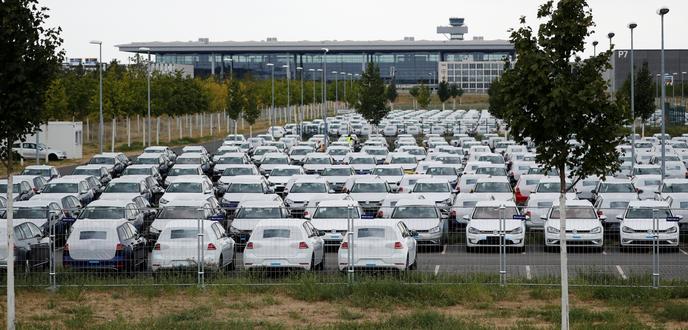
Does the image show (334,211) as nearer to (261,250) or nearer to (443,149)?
(261,250)

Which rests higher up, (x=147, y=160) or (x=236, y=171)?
(x=147, y=160)

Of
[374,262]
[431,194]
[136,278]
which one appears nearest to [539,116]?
[374,262]

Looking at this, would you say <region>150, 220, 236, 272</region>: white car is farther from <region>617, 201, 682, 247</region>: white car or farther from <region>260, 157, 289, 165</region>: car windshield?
<region>260, 157, 289, 165</region>: car windshield

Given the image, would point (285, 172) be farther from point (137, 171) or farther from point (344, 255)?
point (344, 255)

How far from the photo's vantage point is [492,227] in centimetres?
2847

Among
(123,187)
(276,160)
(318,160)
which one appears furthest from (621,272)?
(276,160)

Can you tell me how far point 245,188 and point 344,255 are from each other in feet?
55.4

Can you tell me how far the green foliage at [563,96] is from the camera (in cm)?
1769

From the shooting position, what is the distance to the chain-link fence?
23.9m

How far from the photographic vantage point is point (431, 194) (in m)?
39.4

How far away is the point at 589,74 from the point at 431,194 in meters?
21.5

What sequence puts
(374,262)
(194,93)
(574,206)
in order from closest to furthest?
(374,262)
(574,206)
(194,93)

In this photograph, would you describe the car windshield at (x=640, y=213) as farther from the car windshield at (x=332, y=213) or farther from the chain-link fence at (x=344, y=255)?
the car windshield at (x=332, y=213)

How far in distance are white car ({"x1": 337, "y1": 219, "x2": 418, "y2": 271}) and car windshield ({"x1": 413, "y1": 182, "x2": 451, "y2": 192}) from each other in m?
15.3
